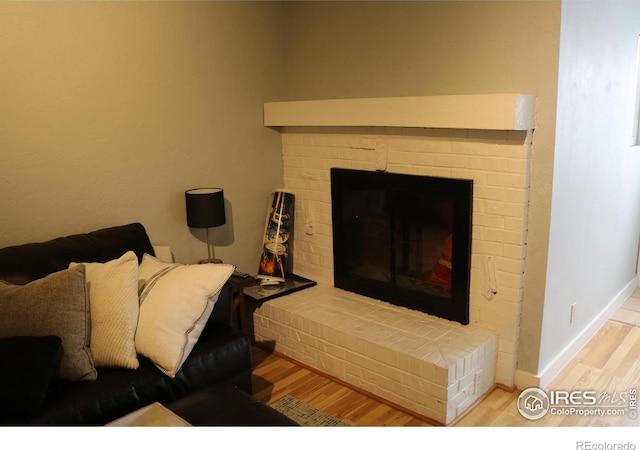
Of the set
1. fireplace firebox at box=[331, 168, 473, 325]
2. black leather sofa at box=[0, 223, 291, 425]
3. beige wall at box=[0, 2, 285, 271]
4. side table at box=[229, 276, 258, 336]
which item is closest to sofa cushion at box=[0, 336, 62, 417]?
black leather sofa at box=[0, 223, 291, 425]

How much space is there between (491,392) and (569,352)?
24.4 inches

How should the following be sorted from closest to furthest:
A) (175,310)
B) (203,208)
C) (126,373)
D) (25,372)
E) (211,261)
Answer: (25,372) → (126,373) → (175,310) → (203,208) → (211,261)

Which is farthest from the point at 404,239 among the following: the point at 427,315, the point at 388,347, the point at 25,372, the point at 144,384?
the point at 25,372

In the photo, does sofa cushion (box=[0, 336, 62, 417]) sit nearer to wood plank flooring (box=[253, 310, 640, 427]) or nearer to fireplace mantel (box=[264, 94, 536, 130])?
wood plank flooring (box=[253, 310, 640, 427])

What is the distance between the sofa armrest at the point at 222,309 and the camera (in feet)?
8.34

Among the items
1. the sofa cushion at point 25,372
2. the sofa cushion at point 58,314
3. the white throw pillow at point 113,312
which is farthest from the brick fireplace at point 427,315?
the sofa cushion at point 25,372

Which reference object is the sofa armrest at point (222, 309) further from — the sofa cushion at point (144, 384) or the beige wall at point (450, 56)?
the beige wall at point (450, 56)

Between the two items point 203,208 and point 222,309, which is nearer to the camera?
point 222,309

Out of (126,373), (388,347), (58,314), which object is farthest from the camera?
(388,347)

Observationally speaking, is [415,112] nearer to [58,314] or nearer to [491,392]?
[491,392]

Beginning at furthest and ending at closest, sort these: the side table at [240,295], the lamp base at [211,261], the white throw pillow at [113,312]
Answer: the lamp base at [211,261] < the side table at [240,295] < the white throw pillow at [113,312]

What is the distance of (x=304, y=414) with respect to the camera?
8.56ft

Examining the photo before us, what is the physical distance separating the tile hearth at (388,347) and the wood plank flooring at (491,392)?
0.19ft
